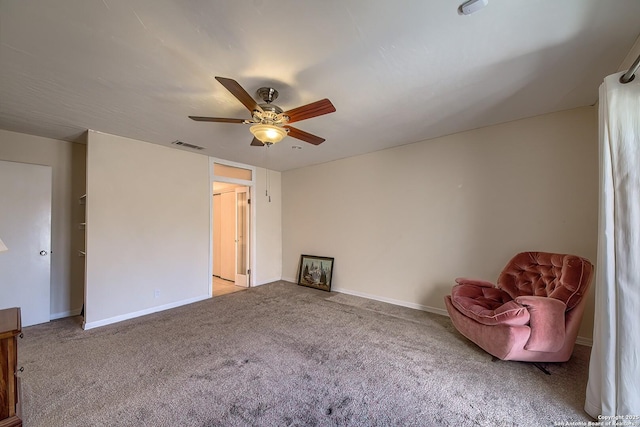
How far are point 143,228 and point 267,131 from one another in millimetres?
2707

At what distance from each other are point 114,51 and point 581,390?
4.13m

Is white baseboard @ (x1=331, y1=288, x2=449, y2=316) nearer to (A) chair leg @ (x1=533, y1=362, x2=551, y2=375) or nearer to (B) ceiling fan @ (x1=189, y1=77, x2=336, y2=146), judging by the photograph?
(A) chair leg @ (x1=533, y1=362, x2=551, y2=375)

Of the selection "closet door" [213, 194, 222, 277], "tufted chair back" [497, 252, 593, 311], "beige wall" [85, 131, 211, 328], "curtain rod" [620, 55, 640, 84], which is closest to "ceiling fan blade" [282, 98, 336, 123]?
"curtain rod" [620, 55, 640, 84]

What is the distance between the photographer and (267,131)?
218 centimetres

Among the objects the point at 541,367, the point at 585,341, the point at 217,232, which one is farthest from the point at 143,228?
the point at 585,341

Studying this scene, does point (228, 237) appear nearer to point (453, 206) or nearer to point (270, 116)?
point (270, 116)

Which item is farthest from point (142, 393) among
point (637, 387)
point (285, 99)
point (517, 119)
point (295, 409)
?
point (517, 119)

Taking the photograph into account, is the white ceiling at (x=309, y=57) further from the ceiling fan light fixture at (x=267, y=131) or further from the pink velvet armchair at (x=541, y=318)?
the pink velvet armchair at (x=541, y=318)

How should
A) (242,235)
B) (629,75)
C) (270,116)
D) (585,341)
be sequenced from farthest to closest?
1. (242,235)
2. (585,341)
3. (270,116)
4. (629,75)

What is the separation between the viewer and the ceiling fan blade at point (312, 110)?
1923 millimetres

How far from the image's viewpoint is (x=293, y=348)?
2611mm

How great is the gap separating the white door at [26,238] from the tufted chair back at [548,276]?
5596mm

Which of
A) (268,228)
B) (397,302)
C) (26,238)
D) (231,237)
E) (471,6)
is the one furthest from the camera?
(231,237)

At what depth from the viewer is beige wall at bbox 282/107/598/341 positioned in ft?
9.07
